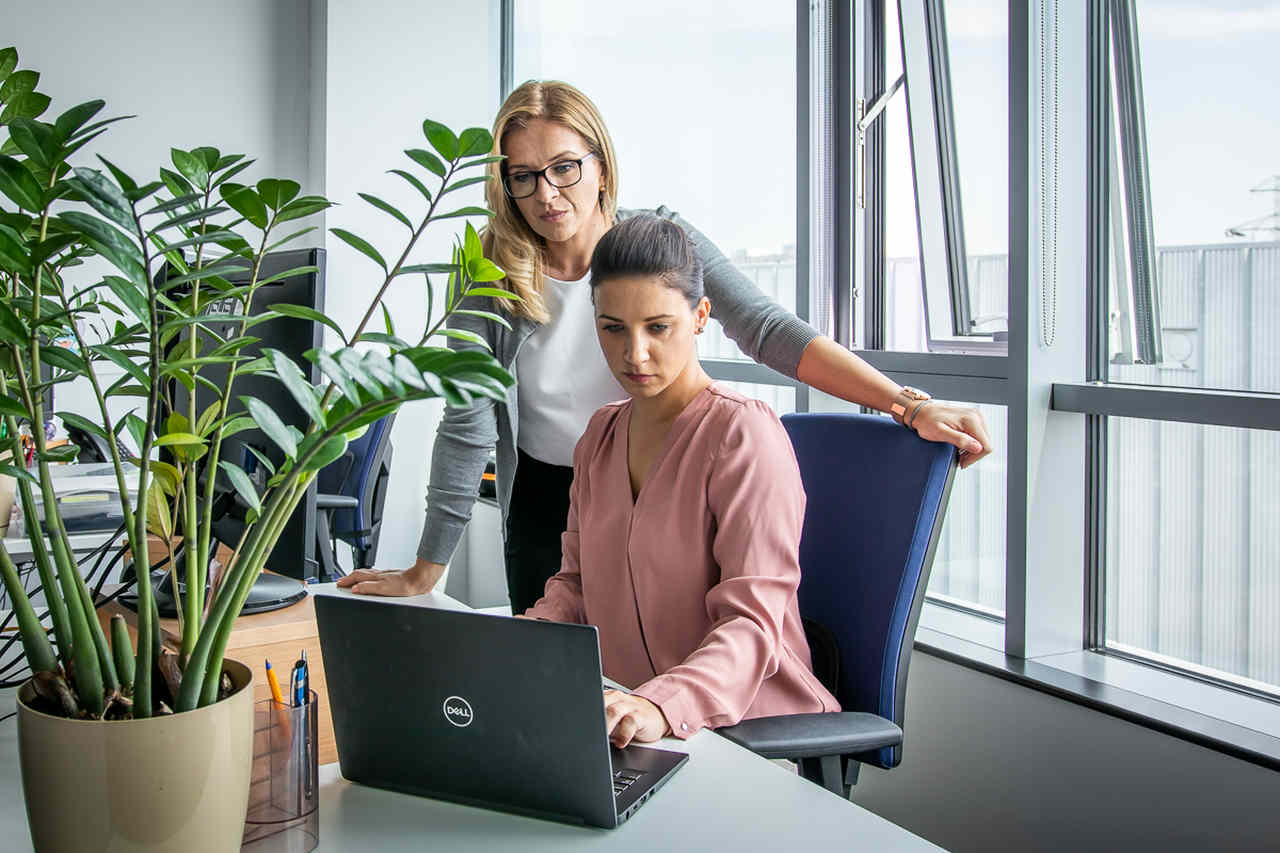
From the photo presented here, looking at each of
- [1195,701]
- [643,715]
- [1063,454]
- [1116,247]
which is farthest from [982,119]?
[643,715]

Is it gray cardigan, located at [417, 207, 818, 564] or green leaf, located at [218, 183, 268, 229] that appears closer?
green leaf, located at [218, 183, 268, 229]

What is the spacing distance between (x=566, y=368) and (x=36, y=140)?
1.34 m

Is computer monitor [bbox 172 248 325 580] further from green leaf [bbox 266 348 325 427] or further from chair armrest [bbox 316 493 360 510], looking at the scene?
chair armrest [bbox 316 493 360 510]

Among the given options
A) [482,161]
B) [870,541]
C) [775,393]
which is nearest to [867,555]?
[870,541]

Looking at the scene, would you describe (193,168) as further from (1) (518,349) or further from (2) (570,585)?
(1) (518,349)

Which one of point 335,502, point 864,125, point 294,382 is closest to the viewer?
point 294,382

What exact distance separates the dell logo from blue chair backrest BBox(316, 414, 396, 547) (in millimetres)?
2410

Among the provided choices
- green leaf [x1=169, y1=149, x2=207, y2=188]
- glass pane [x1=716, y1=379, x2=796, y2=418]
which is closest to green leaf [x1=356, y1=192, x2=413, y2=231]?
green leaf [x1=169, y1=149, x2=207, y2=188]

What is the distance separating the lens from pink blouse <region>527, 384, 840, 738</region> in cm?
Result: 131

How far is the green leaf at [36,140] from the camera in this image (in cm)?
66

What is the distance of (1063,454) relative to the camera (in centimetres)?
208

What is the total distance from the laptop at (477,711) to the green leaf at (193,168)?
375mm

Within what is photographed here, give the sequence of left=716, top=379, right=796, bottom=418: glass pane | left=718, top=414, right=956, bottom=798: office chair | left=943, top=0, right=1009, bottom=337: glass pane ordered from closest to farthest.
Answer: left=718, top=414, right=956, bottom=798: office chair < left=943, top=0, right=1009, bottom=337: glass pane < left=716, top=379, right=796, bottom=418: glass pane

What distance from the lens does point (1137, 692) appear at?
186 centimetres
